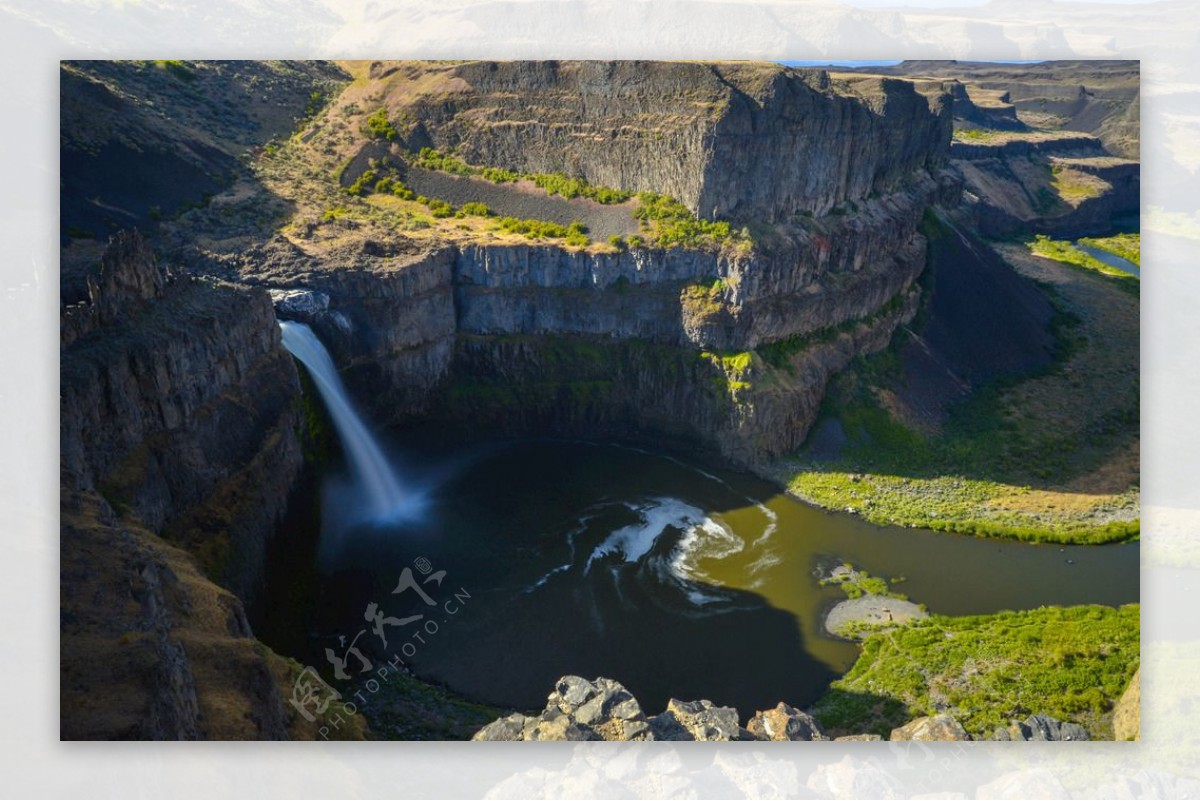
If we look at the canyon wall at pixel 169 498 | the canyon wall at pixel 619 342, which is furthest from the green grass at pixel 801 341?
the canyon wall at pixel 169 498

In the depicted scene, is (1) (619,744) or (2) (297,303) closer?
(1) (619,744)

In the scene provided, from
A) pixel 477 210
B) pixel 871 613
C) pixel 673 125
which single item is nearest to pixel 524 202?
pixel 477 210

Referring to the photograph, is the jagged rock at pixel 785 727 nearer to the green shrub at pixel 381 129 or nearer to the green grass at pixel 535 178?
the green grass at pixel 535 178

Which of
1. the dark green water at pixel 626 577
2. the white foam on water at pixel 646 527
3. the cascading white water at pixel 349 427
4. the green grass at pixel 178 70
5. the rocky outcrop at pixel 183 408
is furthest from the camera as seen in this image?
the green grass at pixel 178 70

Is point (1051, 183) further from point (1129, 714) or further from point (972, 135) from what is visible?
point (1129, 714)

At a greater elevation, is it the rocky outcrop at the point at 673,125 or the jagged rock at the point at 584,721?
the rocky outcrop at the point at 673,125

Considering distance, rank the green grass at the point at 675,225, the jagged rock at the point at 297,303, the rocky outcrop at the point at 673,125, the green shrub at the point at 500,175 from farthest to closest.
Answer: the green shrub at the point at 500,175
the green grass at the point at 675,225
the rocky outcrop at the point at 673,125
the jagged rock at the point at 297,303
